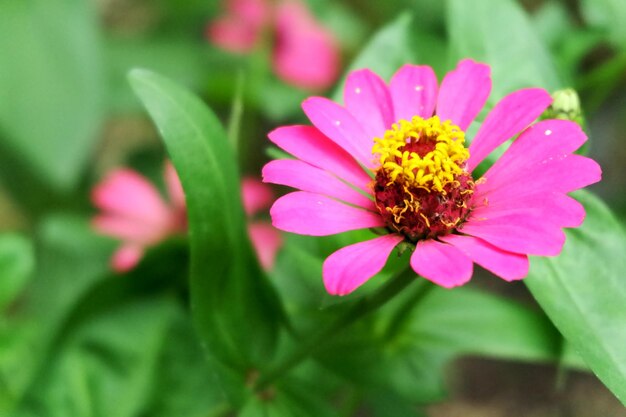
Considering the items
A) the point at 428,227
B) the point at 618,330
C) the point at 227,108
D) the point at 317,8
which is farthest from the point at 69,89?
the point at 618,330

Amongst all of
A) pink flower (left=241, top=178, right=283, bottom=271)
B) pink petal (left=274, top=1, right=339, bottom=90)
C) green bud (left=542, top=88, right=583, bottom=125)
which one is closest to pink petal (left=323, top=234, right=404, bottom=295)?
green bud (left=542, top=88, right=583, bottom=125)

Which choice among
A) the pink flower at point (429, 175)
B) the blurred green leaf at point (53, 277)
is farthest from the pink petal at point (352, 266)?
the blurred green leaf at point (53, 277)

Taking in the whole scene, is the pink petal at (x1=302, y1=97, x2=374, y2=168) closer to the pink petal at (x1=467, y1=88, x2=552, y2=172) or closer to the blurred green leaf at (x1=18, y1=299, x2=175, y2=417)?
the pink petal at (x1=467, y1=88, x2=552, y2=172)

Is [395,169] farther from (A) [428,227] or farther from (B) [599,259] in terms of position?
(B) [599,259]

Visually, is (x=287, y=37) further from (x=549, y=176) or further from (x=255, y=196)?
(x=549, y=176)

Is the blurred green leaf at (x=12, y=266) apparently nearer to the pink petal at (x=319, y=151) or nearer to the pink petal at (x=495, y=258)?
the pink petal at (x=319, y=151)

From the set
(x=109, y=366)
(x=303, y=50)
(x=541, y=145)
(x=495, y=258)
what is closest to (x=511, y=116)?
(x=541, y=145)
